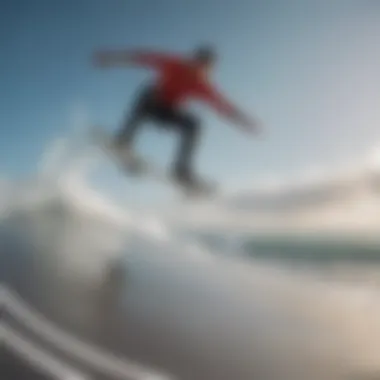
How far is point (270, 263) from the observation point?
131 cm

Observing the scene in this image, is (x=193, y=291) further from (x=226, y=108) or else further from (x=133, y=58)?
(x=133, y=58)

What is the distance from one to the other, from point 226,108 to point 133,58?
205 mm

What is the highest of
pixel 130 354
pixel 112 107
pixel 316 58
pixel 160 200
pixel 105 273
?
pixel 316 58

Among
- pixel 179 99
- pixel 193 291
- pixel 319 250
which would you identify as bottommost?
pixel 193 291

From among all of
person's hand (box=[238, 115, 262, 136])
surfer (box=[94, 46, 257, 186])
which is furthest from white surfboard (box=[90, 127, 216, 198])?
person's hand (box=[238, 115, 262, 136])

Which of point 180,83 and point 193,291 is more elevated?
point 180,83

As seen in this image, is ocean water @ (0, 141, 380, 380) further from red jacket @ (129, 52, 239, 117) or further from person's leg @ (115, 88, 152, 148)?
red jacket @ (129, 52, 239, 117)

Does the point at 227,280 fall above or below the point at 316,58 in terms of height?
below

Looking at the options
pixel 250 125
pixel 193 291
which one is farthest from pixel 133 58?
pixel 193 291

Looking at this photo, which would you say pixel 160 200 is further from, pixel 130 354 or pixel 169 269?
pixel 130 354

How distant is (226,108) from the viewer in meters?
1.35

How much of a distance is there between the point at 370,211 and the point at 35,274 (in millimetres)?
634

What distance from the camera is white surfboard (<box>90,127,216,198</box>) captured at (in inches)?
53.3

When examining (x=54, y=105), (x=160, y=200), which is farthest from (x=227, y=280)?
(x=54, y=105)
